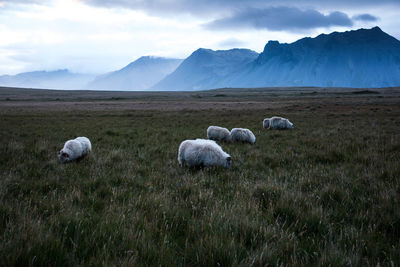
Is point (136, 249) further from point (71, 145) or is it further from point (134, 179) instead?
point (71, 145)

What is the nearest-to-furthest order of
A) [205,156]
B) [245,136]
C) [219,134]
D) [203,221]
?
[203,221] → [205,156] → [245,136] → [219,134]

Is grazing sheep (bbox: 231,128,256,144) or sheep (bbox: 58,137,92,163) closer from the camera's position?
sheep (bbox: 58,137,92,163)

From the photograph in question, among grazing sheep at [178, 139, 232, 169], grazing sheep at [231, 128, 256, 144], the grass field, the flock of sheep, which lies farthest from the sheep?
grazing sheep at [231, 128, 256, 144]

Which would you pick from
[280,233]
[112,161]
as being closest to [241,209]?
[280,233]

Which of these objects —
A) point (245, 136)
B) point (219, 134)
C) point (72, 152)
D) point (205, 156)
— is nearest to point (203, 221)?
point (205, 156)

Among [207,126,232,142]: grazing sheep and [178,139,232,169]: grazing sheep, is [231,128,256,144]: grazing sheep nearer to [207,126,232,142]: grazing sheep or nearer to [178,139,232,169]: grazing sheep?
[207,126,232,142]: grazing sheep

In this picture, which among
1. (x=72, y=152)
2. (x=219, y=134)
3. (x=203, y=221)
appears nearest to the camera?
(x=203, y=221)

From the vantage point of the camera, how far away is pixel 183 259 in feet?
8.02

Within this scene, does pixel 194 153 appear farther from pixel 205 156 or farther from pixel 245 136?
pixel 245 136

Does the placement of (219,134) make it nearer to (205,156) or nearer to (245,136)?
(245,136)

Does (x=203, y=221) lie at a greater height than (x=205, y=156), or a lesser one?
lesser

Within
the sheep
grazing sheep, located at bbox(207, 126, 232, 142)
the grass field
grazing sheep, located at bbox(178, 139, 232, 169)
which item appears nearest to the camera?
the grass field

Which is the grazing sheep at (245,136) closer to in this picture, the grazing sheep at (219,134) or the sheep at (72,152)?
the grazing sheep at (219,134)

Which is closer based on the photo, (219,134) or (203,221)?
(203,221)
